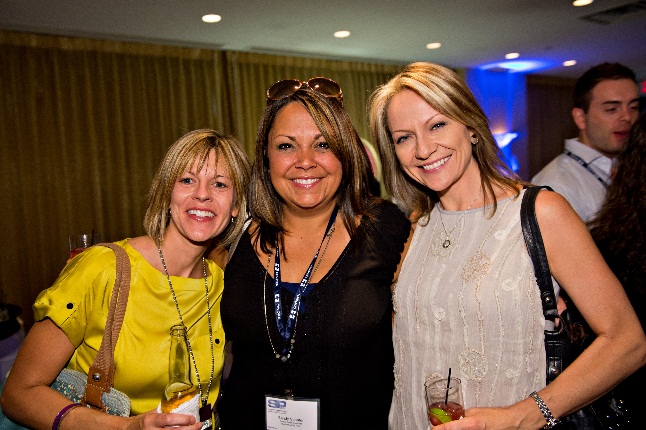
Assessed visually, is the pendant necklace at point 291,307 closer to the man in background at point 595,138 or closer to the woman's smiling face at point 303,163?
the woman's smiling face at point 303,163

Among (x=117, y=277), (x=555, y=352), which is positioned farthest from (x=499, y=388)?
(x=117, y=277)

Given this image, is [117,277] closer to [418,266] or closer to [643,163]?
[418,266]

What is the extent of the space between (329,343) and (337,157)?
0.73 m

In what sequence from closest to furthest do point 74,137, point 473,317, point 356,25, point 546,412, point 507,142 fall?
point 546,412, point 473,317, point 356,25, point 74,137, point 507,142

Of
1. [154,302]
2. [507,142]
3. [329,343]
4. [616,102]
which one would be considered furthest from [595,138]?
[507,142]

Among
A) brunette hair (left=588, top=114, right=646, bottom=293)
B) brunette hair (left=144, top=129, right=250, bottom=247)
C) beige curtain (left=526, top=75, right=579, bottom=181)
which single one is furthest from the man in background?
beige curtain (left=526, top=75, right=579, bottom=181)

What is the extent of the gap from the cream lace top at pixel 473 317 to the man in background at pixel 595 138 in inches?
72.7

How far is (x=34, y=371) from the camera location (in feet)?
5.55

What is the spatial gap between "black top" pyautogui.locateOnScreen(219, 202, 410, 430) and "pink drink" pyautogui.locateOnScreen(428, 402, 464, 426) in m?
0.45

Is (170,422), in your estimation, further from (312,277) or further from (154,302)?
(312,277)

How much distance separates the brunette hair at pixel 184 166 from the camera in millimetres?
1935

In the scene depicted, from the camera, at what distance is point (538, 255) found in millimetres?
1564

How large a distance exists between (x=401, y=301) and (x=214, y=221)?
769mm

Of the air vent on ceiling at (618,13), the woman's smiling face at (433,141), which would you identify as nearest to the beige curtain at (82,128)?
the air vent on ceiling at (618,13)
